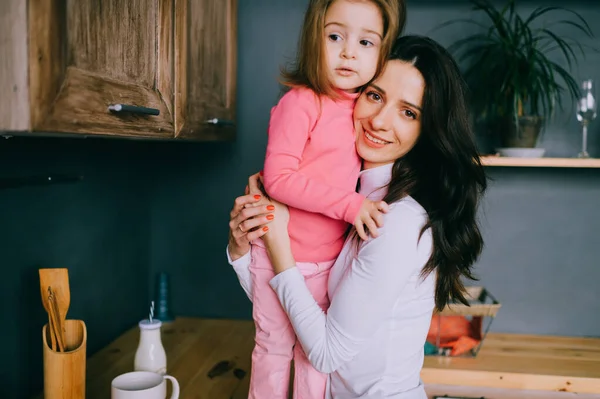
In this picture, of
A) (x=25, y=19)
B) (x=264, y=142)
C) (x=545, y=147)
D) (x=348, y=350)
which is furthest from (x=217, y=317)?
(x=25, y=19)

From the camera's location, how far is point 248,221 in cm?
135

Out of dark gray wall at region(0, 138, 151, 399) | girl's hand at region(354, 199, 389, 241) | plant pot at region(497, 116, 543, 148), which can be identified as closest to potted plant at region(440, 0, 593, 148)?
plant pot at region(497, 116, 543, 148)

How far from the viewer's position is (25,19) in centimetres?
87

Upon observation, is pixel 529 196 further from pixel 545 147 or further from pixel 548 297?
pixel 548 297

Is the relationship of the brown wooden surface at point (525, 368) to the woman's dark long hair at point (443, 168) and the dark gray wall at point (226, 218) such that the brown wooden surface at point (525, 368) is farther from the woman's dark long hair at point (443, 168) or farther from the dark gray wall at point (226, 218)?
the woman's dark long hair at point (443, 168)

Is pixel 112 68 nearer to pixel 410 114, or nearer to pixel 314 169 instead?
pixel 314 169

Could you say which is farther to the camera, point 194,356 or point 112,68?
point 194,356

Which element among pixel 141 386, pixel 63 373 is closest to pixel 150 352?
pixel 141 386

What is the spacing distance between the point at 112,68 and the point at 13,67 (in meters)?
0.28

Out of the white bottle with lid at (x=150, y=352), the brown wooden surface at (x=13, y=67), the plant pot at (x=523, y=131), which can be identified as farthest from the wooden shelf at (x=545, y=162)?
the brown wooden surface at (x=13, y=67)

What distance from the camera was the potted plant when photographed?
1930 millimetres

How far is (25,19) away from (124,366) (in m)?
1.19

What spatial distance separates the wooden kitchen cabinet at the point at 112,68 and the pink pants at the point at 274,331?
0.45 metres

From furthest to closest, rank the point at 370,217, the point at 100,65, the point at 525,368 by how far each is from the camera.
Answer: the point at 525,368, the point at 370,217, the point at 100,65
